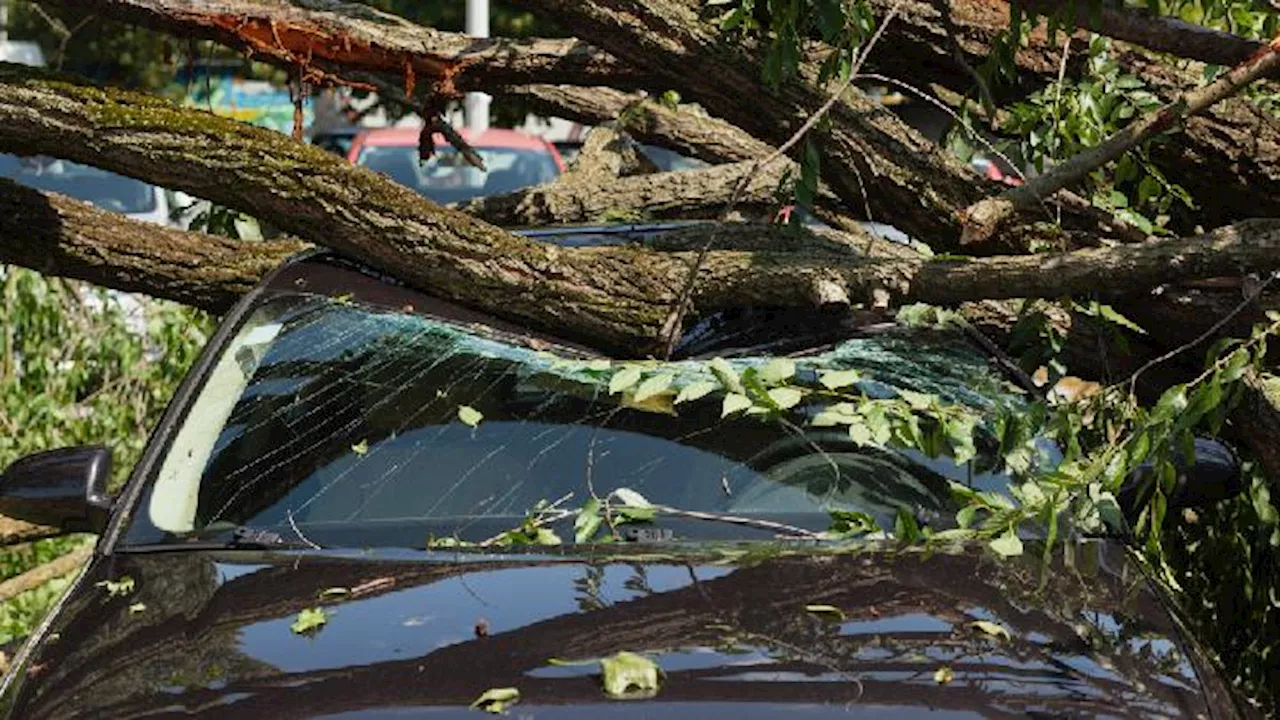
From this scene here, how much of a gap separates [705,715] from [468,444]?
134cm

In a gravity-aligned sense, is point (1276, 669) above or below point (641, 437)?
below

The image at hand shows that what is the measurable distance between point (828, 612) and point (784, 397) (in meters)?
0.80

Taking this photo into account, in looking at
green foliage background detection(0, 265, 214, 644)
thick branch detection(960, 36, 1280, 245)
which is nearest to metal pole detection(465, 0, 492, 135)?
green foliage background detection(0, 265, 214, 644)

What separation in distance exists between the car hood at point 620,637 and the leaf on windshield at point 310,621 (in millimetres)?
13

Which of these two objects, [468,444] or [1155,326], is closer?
[468,444]

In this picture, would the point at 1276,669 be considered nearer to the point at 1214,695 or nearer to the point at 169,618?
the point at 1214,695

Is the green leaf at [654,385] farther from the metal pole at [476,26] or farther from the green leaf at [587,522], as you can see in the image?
the metal pole at [476,26]

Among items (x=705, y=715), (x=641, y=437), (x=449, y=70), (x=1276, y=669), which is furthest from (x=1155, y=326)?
(x=705, y=715)

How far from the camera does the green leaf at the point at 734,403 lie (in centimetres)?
419

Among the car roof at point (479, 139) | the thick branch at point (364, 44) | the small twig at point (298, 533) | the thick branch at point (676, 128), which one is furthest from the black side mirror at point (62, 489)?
the car roof at point (479, 139)

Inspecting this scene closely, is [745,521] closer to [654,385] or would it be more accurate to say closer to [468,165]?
[654,385]

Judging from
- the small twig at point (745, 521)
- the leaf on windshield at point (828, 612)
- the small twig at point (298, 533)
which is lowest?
the small twig at point (298, 533)

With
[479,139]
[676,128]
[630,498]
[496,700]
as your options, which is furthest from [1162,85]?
[479,139]

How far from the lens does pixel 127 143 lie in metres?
5.57
